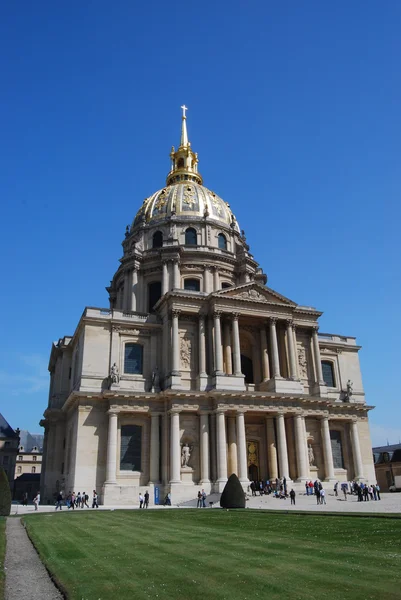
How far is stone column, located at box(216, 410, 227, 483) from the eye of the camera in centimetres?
3928

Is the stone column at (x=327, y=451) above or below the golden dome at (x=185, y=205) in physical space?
below

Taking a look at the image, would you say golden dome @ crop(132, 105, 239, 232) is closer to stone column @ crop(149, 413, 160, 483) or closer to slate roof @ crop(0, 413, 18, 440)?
stone column @ crop(149, 413, 160, 483)

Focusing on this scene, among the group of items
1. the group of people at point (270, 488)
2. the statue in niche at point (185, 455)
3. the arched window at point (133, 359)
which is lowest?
the group of people at point (270, 488)

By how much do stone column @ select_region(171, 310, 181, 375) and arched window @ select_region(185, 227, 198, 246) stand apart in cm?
1661

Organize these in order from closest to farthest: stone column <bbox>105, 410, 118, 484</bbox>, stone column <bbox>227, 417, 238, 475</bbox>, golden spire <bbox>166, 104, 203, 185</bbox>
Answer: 1. stone column <bbox>105, 410, 118, 484</bbox>
2. stone column <bbox>227, 417, 238, 475</bbox>
3. golden spire <bbox>166, 104, 203, 185</bbox>

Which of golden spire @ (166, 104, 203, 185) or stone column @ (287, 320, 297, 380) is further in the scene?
golden spire @ (166, 104, 203, 185)

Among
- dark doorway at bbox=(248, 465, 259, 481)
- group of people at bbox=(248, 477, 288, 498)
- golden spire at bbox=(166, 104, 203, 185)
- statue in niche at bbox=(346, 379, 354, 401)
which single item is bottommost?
group of people at bbox=(248, 477, 288, 498)

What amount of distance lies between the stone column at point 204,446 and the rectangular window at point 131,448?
16.6 feet

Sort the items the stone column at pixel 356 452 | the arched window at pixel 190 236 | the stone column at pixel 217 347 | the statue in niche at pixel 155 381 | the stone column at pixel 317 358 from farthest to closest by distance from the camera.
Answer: the arched window at pixel 190 236
the stone column at pixel 317 358
the stone column at pixel 356 452
the stone column at pixel 217 347
the statue in niche at pixel 155 381

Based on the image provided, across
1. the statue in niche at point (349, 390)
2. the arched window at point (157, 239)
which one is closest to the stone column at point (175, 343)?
the arched window at point (157, 239)

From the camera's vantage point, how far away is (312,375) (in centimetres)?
4841

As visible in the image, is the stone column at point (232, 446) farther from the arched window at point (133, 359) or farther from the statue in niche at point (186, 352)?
the arched window at point (133, 359)

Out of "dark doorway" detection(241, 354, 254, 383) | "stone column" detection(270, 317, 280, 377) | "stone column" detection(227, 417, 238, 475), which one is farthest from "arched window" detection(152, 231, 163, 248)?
"stone column" detection(227, 417, 238, 475)

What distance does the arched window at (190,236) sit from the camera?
58.8 metres
